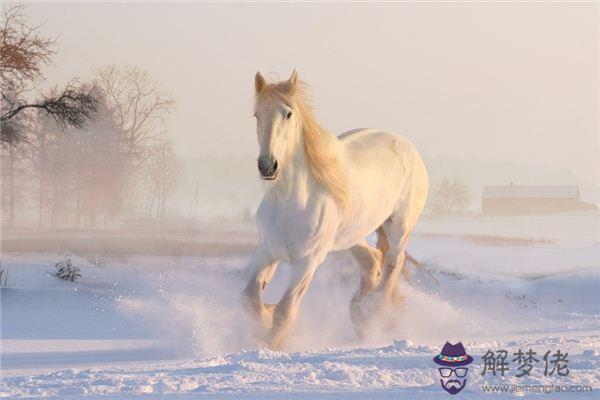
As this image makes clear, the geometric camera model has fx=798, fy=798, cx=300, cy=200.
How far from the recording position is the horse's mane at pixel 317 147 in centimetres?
634

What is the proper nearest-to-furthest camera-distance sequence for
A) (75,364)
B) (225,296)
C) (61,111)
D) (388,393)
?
(388,393), (75,364), (225,296), (61,111)

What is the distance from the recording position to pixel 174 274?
11312 mm

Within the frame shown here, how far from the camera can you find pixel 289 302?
21.4ft

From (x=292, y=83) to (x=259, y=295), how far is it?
5.81ft

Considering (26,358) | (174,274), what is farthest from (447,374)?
(174,274)

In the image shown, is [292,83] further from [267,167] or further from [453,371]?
[453,371]

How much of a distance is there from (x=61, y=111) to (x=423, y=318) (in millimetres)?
6653

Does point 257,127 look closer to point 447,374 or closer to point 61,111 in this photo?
point 447,374

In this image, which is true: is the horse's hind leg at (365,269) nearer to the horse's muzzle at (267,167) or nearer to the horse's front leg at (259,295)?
the horse's front leg at (259,295)

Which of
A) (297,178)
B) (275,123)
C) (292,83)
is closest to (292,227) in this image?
(297,178)

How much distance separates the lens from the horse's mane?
20.8 feet

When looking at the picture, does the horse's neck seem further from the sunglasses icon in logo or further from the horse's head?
the sunglasses icon in logo

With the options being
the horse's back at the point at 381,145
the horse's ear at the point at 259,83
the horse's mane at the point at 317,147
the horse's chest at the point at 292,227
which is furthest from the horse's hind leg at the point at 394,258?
the horse's ear at the point at 259,83

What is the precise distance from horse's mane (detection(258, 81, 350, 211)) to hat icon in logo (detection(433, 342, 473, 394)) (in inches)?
66.1
